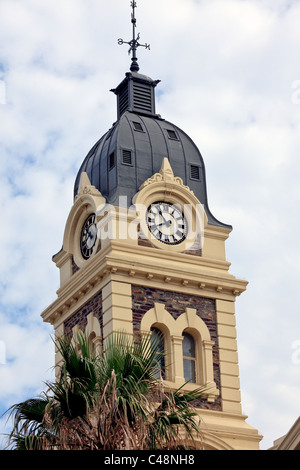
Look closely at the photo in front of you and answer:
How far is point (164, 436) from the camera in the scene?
20.8 meters

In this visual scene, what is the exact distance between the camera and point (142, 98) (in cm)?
3928

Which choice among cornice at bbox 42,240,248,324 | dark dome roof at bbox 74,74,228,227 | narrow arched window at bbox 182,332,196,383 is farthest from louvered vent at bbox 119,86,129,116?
narrow arched window at bbox 182,332,196,383

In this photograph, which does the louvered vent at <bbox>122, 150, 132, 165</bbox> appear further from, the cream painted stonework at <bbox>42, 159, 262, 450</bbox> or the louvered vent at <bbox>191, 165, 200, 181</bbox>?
the louvered vent at <bbox>191, 165, 200, 181</bbox>

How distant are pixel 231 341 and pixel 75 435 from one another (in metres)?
15.3

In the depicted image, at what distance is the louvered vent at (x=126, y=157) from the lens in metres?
36.5

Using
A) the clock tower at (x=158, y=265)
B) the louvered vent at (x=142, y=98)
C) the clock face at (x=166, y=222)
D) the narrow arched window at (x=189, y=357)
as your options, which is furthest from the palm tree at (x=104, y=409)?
the louvered vent at (x=142, y=98)

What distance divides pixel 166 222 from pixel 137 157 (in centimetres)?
227

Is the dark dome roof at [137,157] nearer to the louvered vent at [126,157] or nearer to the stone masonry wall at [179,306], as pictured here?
the louvered vent at [126,157]

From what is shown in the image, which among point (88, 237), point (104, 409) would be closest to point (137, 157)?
point (88, 237)

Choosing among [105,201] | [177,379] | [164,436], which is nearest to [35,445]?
[164,436]

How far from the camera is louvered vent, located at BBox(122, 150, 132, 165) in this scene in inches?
1436

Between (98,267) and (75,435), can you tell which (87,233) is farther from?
(75,435)

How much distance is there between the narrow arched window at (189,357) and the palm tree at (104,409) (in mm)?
12886

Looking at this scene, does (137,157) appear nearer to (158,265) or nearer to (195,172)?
(195,172)
